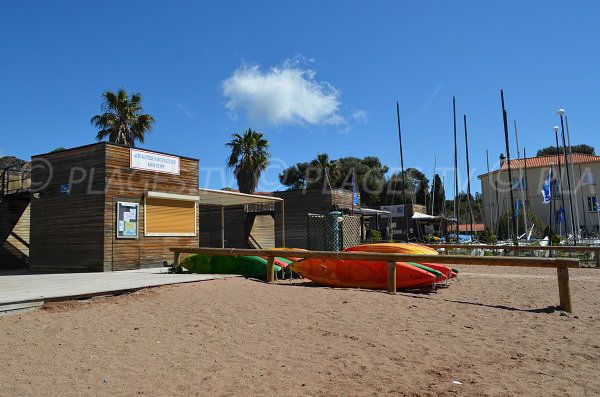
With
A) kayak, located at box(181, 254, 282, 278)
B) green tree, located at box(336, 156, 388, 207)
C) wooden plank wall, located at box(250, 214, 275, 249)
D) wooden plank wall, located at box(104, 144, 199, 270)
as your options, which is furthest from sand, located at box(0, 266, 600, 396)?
green tree, located at box(336, 156, 388, 207)

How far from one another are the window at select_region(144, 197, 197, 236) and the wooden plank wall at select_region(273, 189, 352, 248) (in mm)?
11093

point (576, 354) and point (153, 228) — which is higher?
point (153, 228)

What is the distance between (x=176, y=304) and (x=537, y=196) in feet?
152

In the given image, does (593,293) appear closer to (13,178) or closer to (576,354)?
(576,354)

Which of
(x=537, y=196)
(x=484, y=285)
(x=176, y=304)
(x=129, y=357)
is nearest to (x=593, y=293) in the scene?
(x=484, y=285)

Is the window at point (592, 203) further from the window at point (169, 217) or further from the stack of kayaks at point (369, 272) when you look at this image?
the stack of kayaks at point (369, 272)

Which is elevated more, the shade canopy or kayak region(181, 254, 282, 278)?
the shade canopy

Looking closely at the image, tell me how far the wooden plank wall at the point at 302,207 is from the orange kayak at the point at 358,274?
17721 millimetres

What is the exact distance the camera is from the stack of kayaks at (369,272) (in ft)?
29.8

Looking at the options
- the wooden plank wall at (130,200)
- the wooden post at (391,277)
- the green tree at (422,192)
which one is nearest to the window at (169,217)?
the wooden plank wall at (130,200)

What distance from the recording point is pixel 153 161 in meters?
16.3

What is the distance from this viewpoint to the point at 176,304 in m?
7.10

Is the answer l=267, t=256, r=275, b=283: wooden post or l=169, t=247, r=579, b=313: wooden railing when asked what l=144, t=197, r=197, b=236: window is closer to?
l=169, t=247, r=579, b=313: wooden railing

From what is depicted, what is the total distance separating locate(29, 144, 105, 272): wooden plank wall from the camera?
14.9m
